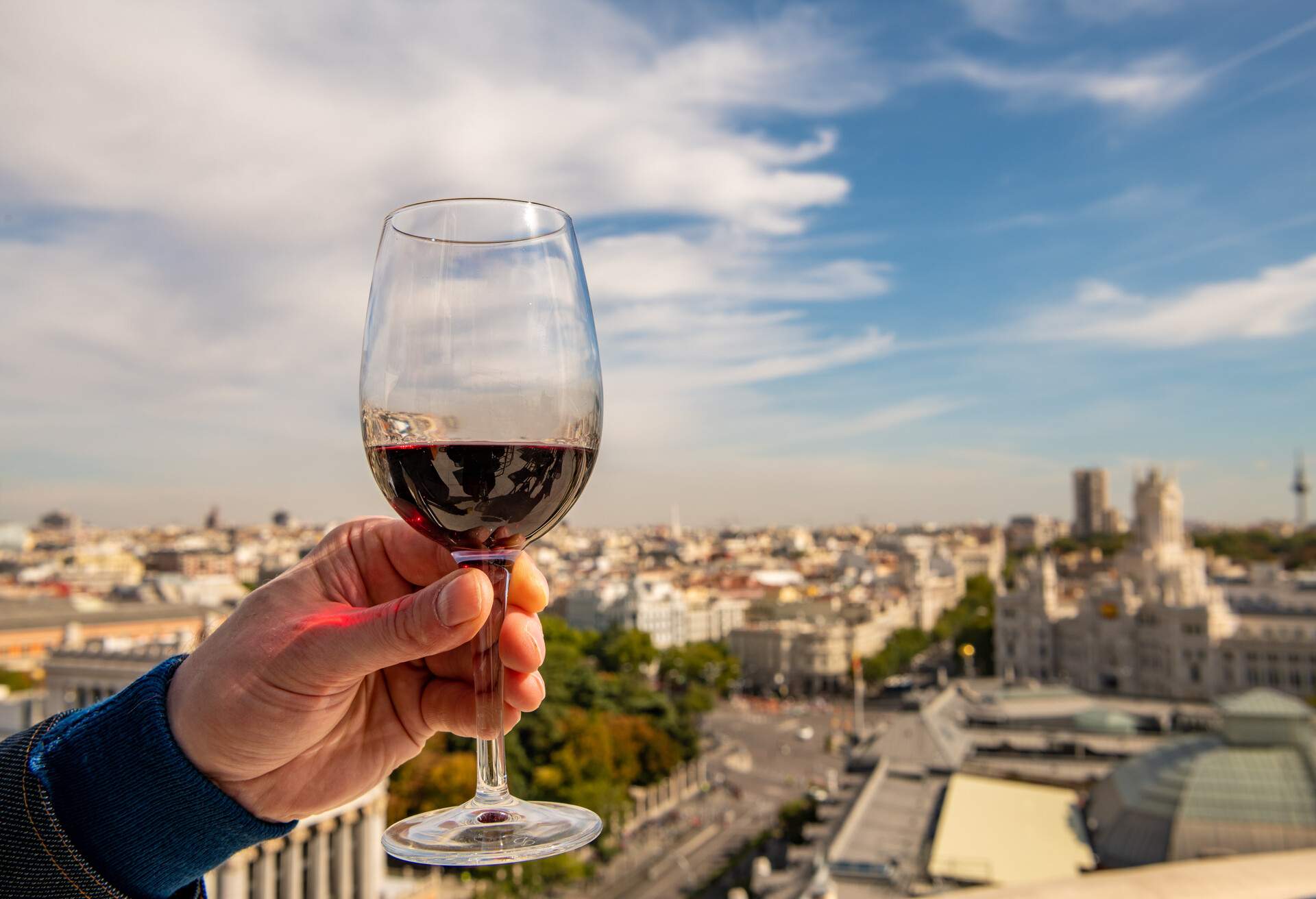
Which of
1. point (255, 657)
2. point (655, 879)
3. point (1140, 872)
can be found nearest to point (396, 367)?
point (255, 657)

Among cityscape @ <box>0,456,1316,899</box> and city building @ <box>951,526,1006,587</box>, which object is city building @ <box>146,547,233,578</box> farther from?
city building @ <box>951,526,1006,587</box>

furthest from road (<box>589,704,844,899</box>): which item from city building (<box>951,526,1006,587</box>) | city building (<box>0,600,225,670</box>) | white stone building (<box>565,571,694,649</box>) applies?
city building (<box>951,526,1006,587</box>)

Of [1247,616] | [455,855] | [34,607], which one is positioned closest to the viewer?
[455,855]

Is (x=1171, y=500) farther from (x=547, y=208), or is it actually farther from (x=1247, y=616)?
(x=547, y=208)

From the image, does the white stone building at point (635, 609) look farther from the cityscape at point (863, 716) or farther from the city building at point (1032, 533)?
the city building at point (1032, 533)

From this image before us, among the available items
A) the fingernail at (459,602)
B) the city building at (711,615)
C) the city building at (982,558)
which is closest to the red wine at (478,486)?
the fingernail at (459,602)

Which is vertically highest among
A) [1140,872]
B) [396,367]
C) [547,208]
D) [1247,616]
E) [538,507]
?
[547,208]

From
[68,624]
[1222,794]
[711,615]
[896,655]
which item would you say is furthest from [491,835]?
[711,615]
